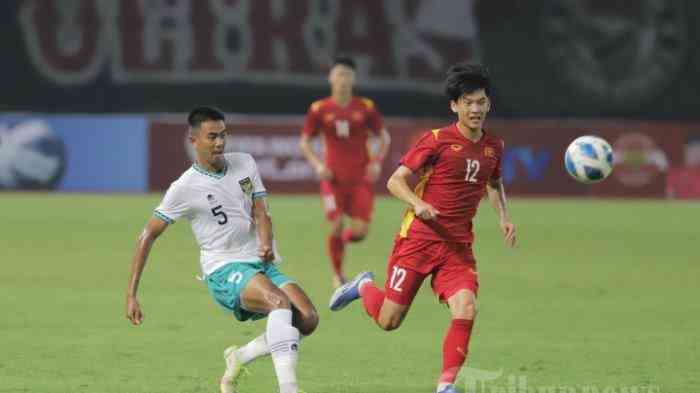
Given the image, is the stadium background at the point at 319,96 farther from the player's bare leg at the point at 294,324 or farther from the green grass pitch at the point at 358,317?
the player's bare leg at the point at 294,324

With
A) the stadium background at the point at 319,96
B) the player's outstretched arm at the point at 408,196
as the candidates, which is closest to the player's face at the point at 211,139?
the player's outstretched arm at the point at 408,196

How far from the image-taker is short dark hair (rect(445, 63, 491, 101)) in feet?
25.2

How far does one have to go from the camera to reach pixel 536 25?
27.8 m

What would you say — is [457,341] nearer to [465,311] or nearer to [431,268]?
[465,311]

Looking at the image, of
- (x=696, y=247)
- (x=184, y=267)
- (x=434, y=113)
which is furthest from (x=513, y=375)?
(x=434, y=113)

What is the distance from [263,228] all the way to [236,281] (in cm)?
38

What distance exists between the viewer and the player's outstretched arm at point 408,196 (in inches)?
291

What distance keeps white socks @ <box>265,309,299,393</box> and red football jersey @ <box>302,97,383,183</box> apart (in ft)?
21.3

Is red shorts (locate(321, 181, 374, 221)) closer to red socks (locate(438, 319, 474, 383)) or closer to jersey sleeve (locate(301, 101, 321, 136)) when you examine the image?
jersey sleeve (locate(301, 101, 321, 136))

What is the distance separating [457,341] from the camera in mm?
7328

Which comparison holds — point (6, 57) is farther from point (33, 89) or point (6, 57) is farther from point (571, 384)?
point (571, 384)

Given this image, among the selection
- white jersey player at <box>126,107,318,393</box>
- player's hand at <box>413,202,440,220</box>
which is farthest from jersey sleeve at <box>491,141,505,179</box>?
white jersey player at <box>126,107,318,393</box>

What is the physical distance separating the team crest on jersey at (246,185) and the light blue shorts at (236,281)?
45 centimetres

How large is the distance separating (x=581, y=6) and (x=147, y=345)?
2009cm
